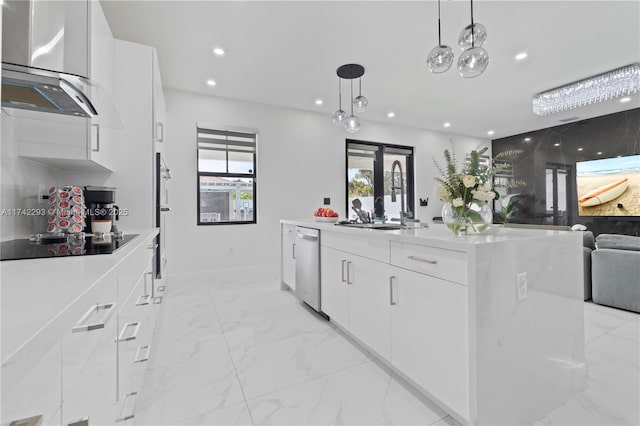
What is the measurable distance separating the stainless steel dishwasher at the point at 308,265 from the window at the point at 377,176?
9.34ft

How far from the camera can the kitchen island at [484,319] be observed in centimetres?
120

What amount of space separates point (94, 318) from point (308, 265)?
2088 millimetres

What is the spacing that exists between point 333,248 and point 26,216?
201cm

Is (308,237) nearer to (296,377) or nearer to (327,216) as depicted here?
(327,216)

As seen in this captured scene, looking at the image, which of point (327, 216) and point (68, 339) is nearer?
point (68, 339)

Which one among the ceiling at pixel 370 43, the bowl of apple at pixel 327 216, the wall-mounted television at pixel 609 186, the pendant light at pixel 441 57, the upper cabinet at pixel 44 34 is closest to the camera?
the upper cabinet at pixel 44 34

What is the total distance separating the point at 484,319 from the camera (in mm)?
1189

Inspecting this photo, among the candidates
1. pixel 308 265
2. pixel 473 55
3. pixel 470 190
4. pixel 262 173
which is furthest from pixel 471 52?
pixel 262 173

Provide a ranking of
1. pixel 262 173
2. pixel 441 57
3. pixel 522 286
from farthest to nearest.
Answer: pixel 262 173 → pixel 441 57 → pixel 522 286

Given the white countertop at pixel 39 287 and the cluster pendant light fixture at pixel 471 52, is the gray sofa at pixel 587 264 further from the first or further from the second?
the white countertop at pixel 39 287

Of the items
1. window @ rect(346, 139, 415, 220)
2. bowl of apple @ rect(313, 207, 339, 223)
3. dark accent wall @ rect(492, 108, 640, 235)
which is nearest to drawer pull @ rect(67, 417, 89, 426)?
bowl of apple @ rect(313, 207, 339, 223)

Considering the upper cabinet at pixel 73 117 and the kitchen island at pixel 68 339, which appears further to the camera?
the upper cabinet at pixel 73 117

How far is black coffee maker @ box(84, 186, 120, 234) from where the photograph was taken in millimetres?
1857

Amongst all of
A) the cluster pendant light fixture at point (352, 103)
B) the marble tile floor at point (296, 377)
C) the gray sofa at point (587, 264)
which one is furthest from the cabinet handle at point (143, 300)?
the gray sofa at point (587, 264)
